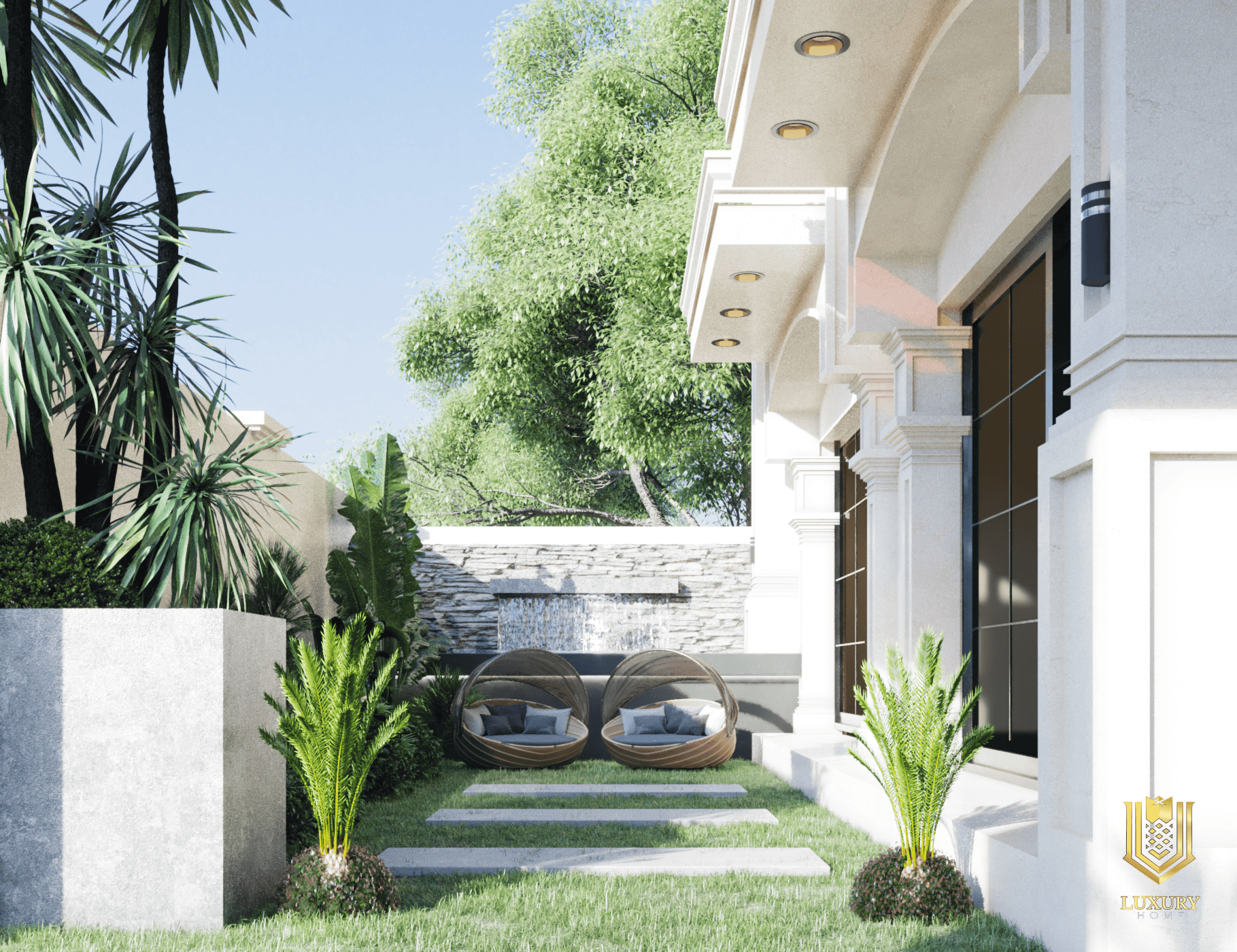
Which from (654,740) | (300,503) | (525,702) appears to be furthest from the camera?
(525,702)

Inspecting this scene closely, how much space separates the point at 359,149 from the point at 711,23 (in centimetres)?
2388

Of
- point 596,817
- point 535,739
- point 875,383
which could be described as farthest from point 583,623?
point 875,383

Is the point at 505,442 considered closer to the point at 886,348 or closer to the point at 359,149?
the point at 886,348

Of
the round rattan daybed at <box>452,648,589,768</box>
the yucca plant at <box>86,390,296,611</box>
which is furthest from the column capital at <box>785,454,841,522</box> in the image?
the yucca plant at <box>86,390,296,611</box>

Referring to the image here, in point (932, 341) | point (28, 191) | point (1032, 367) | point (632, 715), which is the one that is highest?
point (28, 191)

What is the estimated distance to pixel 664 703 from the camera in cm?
1162

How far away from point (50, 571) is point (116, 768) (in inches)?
36.1

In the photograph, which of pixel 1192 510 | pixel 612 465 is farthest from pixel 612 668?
pixel 1192 510

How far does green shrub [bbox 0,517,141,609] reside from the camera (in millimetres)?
4707

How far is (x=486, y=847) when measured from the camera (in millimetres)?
6090

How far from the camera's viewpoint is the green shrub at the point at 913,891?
4441 mm

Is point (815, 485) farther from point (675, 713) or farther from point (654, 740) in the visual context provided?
point (654, 740)

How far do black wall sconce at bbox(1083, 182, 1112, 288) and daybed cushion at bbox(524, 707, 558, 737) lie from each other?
8146mm

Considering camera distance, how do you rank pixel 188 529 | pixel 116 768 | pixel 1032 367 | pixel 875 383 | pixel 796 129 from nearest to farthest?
pixel 116 768 → pixel 188 529 → pixel 1032 367 → pixel 796 129 → pixel 875 383
